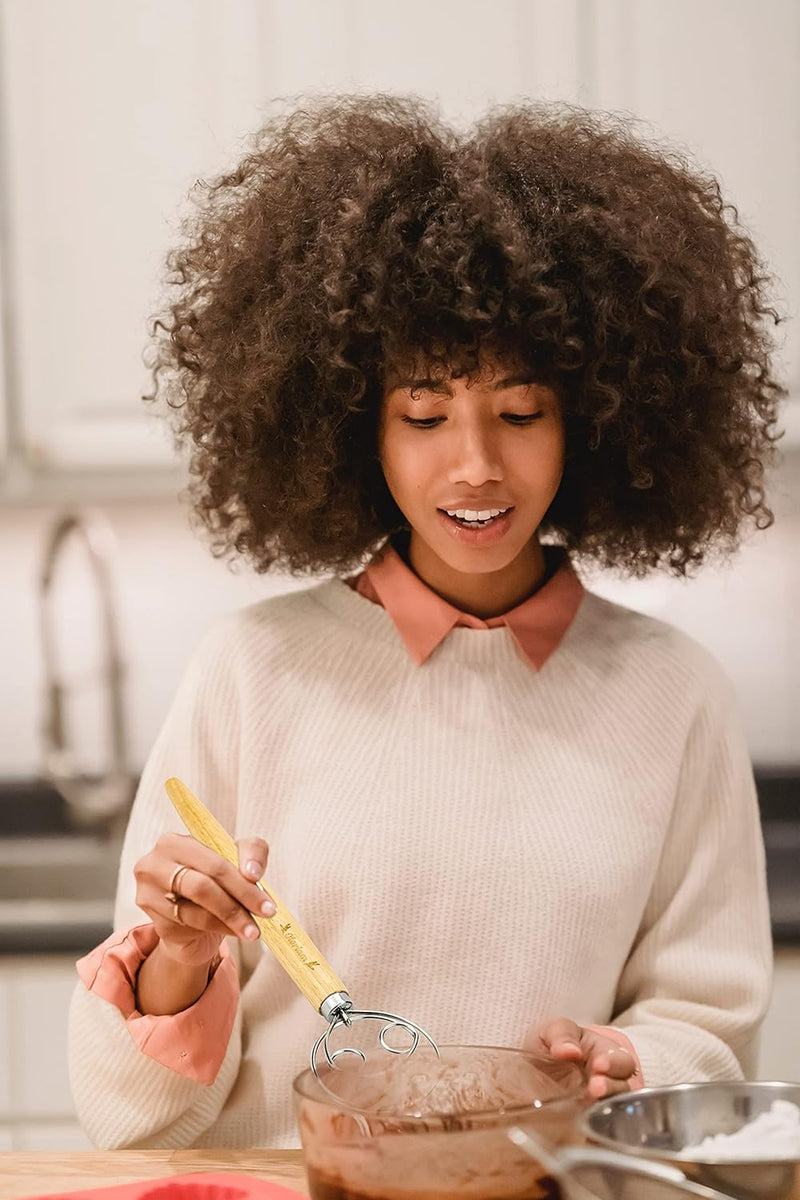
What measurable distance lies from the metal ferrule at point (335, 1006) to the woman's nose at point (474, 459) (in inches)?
14.5

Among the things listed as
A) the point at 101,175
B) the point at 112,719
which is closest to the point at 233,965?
the point at 112,719

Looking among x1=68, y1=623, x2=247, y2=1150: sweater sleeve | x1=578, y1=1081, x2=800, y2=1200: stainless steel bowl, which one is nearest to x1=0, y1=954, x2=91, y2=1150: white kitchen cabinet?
x1=68, y1=623, x2=247, y2=1150: sweater sleeve

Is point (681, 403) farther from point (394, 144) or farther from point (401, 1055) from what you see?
point (401, 1055)

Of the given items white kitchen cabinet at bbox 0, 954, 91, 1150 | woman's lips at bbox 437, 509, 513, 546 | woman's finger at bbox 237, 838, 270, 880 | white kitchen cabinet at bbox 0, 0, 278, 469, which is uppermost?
white kitchen cabinet at bbox 0, 0, 278, 469

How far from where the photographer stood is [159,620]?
104 inches

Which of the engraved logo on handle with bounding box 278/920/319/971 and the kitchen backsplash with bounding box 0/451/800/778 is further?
the kitchen backsplash with bounding box 0/451/800/778

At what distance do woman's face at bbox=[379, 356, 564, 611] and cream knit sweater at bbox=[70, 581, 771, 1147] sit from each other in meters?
0.13

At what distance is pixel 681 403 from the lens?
3.70 ft

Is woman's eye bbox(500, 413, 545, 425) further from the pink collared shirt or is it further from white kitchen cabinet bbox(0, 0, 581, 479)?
white kitchen cabinet bbox(0, 0, 581, 479)

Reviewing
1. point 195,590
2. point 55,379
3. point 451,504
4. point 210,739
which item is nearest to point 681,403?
point 451,504

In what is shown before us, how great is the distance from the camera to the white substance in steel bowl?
2.39 feet

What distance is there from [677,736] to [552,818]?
0.13 meters

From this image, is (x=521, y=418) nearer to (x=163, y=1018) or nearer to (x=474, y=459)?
(x=474, y=459)

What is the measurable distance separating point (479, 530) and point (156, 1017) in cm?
41
